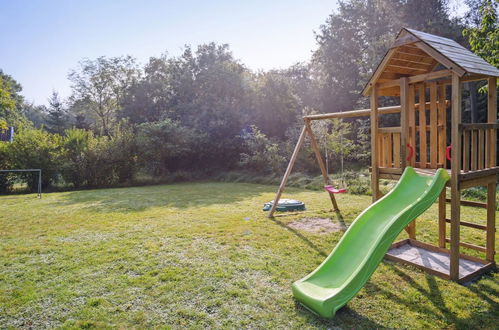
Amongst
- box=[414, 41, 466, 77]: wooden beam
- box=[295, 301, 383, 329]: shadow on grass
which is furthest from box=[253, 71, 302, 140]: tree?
box=[295, 301, 383, 329]: shadow on grass

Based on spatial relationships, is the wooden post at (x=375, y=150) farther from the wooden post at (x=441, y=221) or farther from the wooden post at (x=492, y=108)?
the wooden post at (x=492, y=108)

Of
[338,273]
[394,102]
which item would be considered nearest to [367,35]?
[394,102]

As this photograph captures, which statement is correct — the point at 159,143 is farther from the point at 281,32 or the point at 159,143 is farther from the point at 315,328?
the point at 315,328

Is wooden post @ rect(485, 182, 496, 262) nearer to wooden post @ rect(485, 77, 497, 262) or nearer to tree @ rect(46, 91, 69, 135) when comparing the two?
wooden post @ rect(485, 77, 497, 262)

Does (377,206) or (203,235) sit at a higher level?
(377,206)

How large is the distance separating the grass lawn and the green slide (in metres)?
0.19

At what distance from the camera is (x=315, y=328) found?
110 inches

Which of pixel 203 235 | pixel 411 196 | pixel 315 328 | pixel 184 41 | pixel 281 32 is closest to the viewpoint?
pixel 315 328

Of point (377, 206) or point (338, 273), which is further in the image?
point (377, 206)

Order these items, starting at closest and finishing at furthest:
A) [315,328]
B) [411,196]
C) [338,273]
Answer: [315,328] → [338,273] → [411,196]

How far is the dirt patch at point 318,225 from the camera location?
6077mm

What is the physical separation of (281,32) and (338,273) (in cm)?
965

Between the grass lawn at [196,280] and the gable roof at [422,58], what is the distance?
264cm

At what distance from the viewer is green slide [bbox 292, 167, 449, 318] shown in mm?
2992
